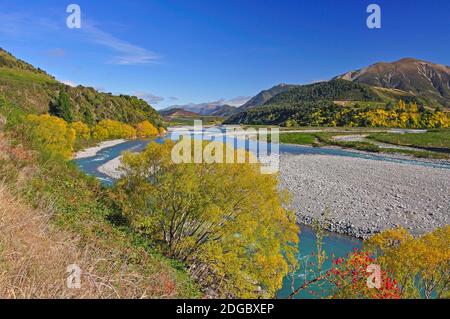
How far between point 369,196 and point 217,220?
1884cm

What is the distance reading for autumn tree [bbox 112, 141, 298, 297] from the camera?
15.5m

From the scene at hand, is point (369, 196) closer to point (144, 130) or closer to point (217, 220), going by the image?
point (217, 220)

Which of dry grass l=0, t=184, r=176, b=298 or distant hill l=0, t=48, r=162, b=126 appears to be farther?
distant hill l=0, t=48, r=162, b=126

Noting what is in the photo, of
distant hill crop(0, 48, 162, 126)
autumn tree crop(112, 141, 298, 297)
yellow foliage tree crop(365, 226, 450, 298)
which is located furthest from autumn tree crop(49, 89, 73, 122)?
yellow foliage tree crop(365, 226, 450, 298)

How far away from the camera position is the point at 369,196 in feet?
97.0

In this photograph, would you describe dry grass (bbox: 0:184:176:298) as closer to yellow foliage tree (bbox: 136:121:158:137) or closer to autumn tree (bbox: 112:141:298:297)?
autumn tree (bbox: 112:141:298:297)

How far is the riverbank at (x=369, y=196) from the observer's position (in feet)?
76.8

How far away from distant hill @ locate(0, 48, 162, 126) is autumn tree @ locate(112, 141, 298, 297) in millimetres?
66933

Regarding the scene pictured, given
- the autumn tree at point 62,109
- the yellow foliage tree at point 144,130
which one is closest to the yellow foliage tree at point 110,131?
the yellow foliage tree at point 144,130

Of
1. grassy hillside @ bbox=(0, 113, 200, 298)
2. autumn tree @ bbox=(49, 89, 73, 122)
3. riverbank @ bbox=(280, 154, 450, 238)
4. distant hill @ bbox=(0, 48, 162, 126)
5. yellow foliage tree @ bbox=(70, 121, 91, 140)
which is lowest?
riverbank @ bbox=(280, 154, 450, 238)

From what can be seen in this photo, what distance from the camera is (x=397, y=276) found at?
38.4ft

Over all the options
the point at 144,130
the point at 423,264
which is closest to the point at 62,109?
the point at 144,130
